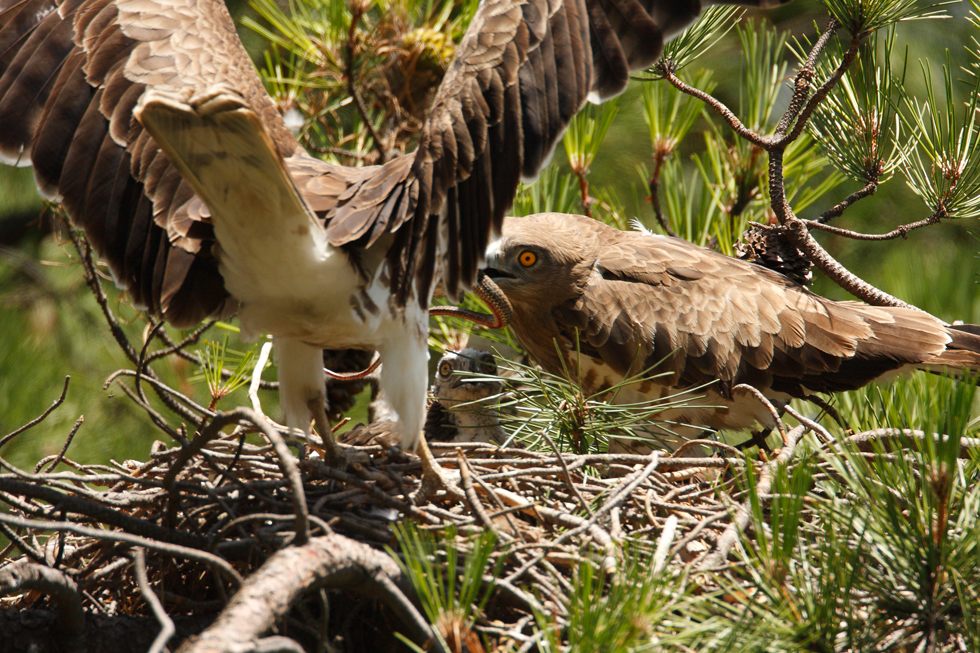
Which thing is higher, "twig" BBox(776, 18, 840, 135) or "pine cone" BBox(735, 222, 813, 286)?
"twig" BBox(776, 18, 840, 135)

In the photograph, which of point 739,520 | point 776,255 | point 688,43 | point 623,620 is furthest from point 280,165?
point 776,255

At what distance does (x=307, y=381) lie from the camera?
2.77 m

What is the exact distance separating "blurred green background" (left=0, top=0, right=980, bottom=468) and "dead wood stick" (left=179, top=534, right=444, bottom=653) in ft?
10.4

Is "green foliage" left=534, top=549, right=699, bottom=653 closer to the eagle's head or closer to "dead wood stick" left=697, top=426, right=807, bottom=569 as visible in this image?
"dead wood stick" left=697, top=426, right=807, bottom=569

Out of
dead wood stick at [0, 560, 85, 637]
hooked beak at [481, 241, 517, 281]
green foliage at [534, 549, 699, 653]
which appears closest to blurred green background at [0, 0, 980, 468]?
hooked beak at [481, 241, 517, 281]

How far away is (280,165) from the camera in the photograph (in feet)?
6.04

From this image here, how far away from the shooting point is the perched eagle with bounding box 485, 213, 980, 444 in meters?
3.39

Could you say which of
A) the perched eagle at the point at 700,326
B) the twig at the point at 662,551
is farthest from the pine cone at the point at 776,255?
the twig at the point at 662,551

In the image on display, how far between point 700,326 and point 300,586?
2.33 metres

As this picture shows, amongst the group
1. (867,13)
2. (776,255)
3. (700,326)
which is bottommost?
(700,326)

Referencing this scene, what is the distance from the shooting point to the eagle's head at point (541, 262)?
3537 mm

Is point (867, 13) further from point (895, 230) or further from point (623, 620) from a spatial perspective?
point (623, 620)

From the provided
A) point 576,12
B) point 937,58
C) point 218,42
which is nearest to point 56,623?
point 218,42

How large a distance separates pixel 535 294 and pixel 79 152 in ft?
5.94
